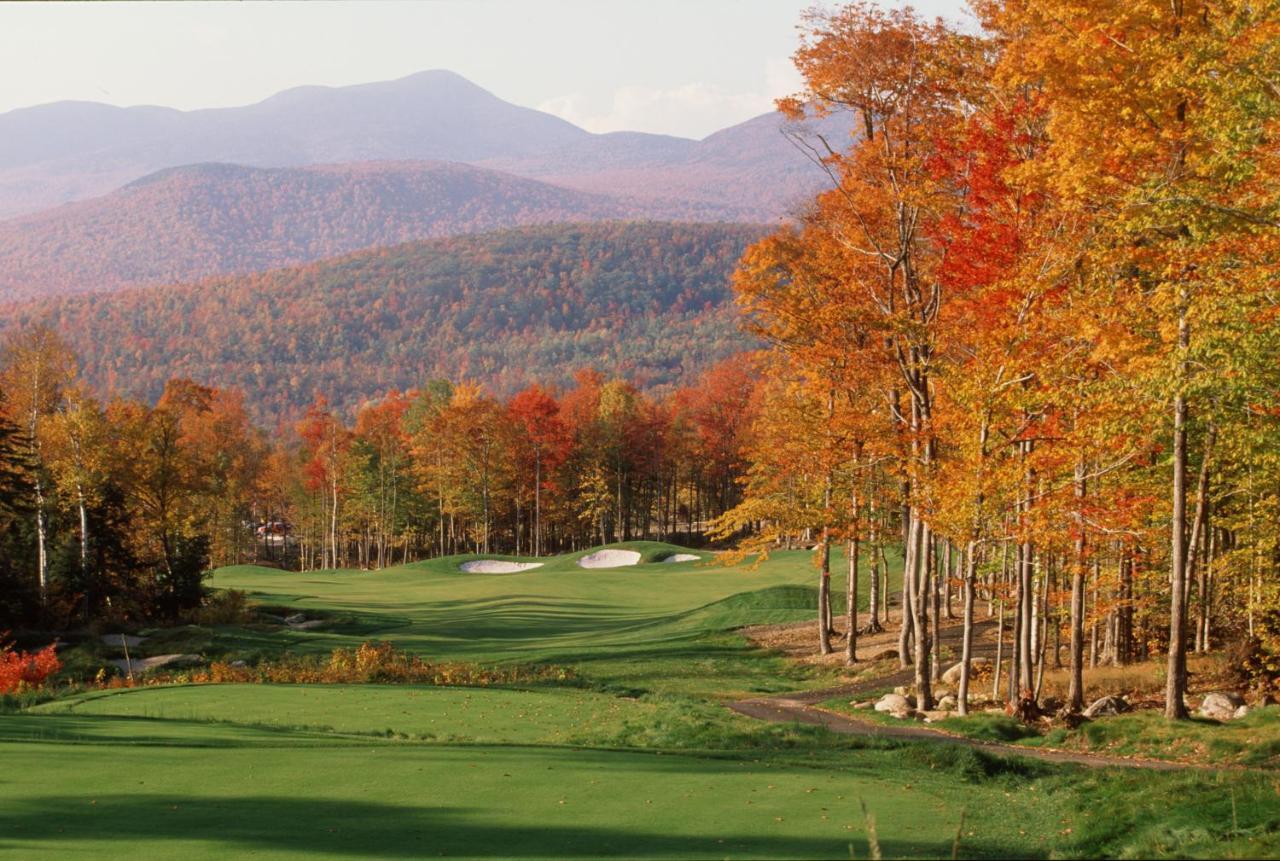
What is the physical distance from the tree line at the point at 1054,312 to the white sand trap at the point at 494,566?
3855 cm

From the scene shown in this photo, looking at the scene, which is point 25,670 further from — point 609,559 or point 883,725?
point 609,559

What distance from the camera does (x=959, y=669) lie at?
26.9 metres

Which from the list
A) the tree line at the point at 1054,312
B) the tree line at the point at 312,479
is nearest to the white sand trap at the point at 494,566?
the tree line at the point at 312,479

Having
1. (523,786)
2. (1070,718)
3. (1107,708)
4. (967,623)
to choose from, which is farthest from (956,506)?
(523,786)

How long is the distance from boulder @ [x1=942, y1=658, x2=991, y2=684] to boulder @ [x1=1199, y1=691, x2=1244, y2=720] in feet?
19.9

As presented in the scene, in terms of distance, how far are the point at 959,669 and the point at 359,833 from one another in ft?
62.7

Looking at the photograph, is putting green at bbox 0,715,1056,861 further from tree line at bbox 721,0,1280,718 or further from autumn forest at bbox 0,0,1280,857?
tree line at bbox 721,0,1280,718

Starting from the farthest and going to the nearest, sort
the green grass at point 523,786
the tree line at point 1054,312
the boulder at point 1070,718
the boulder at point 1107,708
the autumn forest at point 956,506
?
the boulder at point 1107,708, the boulder at point 1070,718, the tree line at point 1054,312, the autumn forest at point 956,506, the green grass at point 523,786

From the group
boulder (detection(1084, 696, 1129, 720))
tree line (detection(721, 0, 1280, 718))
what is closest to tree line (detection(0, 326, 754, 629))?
tree line (detection(721, 0, 1280, 718))

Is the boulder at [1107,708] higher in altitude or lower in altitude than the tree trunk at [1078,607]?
lower

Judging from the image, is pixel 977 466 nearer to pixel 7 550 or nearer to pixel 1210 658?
pixel 1210 658

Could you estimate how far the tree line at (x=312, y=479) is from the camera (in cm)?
4134

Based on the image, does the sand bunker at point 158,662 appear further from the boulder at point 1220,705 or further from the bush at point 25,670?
the boulder at point 1220,705

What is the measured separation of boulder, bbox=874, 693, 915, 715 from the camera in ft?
79.1
